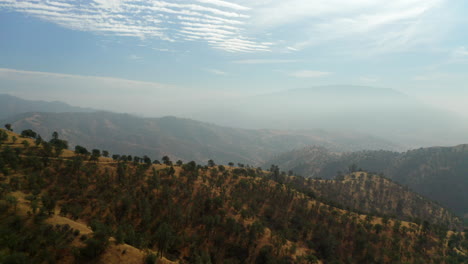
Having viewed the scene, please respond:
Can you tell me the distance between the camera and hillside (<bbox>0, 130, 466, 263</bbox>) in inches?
3430

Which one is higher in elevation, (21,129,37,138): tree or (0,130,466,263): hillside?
(21,129,37,138): tree

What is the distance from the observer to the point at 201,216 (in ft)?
346

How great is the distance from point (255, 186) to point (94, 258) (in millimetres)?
108971

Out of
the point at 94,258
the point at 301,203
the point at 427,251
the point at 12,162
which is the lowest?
the point at 427,251

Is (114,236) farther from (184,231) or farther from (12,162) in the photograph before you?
(12,162)

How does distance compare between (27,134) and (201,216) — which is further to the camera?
(27,134)

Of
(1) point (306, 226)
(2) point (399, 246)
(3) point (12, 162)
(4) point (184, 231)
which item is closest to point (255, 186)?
(1) point (306, 226)

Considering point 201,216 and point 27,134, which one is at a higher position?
point 27,134

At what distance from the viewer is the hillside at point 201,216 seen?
87125mm

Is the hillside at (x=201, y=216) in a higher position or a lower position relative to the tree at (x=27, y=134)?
lower

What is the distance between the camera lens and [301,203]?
144125 millimetres

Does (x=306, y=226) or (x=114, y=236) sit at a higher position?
(x=114, y=236)

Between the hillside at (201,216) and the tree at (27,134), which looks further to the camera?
the tree at (27,134)

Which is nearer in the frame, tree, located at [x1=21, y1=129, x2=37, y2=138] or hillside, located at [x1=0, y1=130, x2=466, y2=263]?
hillside, located at [x1=0, y1=130, x2=466, y2=263]
